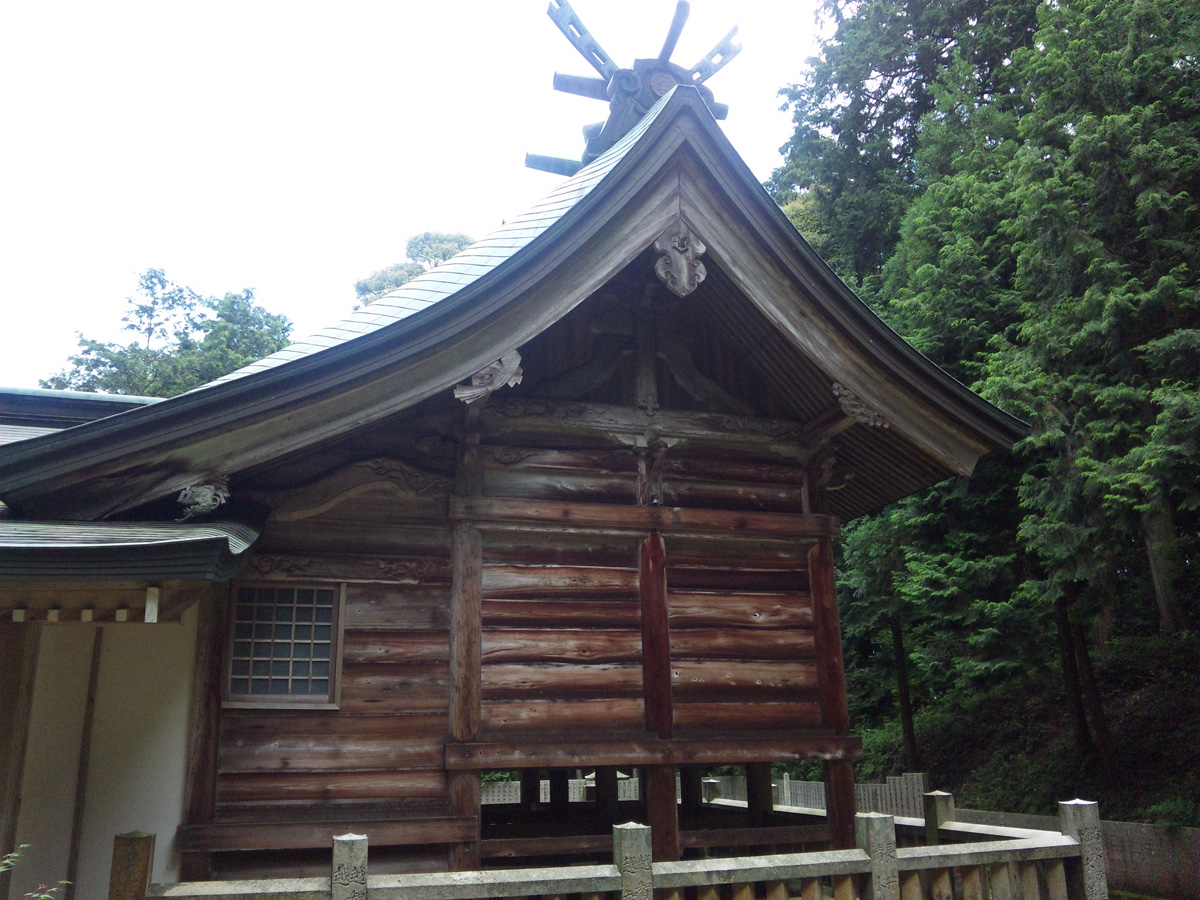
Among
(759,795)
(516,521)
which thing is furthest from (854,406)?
(759,795)

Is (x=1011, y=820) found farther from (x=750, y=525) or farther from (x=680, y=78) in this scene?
(x=680, y=78)

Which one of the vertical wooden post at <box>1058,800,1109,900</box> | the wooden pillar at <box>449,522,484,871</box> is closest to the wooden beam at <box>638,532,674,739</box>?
the wooden pillar at <box>449,522,484,871</box>

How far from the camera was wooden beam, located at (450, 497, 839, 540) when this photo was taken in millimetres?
6398

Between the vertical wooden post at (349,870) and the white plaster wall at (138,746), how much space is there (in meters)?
2.06

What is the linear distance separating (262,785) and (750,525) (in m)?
3.92

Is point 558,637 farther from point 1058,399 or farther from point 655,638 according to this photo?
point 1058,399

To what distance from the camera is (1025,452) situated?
1278cm

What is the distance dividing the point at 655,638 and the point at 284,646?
2611 mm

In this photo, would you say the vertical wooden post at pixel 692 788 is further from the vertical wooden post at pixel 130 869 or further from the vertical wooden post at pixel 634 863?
the vertical wooden post at pixel 130 869

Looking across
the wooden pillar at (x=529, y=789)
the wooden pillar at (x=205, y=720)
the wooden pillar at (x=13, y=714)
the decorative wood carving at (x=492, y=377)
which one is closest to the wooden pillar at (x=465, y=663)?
the decorative wood carving at (x=492, y=377)

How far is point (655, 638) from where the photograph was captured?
6.58 meters

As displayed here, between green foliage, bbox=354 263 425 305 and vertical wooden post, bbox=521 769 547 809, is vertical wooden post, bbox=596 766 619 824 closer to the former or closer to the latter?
vertical wooden post, bbox=521 769 547 809

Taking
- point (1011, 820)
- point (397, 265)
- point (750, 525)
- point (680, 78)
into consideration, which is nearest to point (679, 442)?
point (750, 525)

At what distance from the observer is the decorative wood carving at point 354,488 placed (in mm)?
6039
